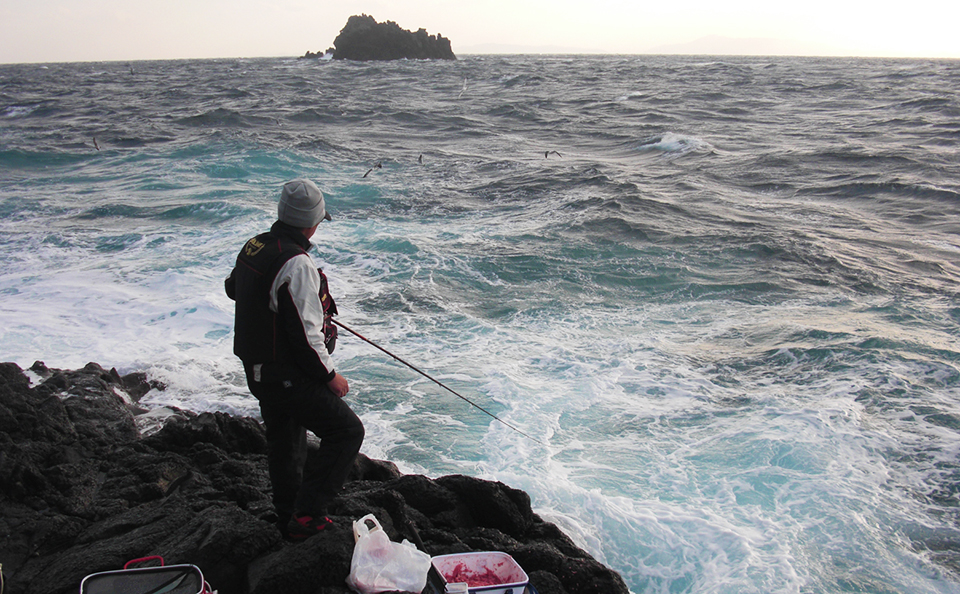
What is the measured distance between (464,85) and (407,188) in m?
33.9

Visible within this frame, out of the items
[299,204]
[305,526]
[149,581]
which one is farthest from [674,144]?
[149,581]

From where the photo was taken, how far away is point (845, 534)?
155 inches

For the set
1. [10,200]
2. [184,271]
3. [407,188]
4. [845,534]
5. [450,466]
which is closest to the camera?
[845,534]

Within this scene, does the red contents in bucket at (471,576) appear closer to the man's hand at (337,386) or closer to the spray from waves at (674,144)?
the man's hand at (337,386)

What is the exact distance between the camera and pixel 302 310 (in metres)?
2.59

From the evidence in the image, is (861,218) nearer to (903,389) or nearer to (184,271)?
(903,389)

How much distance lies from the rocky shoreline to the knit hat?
1.40 meters

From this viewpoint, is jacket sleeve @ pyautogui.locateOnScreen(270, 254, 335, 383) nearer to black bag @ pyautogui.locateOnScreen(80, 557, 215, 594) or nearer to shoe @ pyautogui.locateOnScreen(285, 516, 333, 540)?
shoe @ pyautogui.locateOnScreen(285, 516, 333, 540)

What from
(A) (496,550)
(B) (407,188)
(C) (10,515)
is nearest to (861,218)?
(B) (407,188)

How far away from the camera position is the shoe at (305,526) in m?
2.81

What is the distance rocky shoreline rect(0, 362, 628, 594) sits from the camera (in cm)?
270

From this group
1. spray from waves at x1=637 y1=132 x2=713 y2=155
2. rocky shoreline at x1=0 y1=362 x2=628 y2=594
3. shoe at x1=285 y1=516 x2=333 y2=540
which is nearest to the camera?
rocky shoreline at x1=0 y1=362 x2=628 y2=594

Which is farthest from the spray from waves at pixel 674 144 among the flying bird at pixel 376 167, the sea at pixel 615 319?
the flying bird at pixel 376 167

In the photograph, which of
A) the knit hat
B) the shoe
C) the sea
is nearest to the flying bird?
the sea
